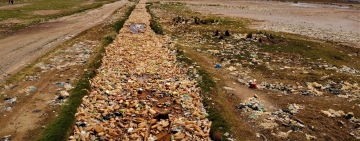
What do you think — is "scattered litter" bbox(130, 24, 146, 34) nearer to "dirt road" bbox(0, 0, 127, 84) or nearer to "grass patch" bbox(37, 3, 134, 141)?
"dirt road" bbox(0, 0, 127, 84)

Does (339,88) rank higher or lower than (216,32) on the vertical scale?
lower

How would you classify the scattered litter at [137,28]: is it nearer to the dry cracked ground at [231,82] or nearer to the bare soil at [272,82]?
the bare soil at [272,82]

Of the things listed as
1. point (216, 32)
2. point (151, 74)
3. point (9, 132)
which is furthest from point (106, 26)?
point (9, 132)

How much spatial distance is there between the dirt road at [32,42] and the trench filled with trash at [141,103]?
5185mm

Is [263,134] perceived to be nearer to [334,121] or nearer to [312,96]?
[334,121]

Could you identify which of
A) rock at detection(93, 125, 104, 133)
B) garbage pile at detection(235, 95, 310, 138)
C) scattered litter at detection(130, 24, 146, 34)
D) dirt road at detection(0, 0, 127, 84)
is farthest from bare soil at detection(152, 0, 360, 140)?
dirt road at detection(0, 0, 127, 84)

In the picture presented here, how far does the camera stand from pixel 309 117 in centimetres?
1100

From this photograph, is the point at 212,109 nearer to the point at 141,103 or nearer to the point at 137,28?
the point at 141,103

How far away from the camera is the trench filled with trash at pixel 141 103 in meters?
9.62

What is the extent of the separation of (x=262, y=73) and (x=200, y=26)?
15.6m

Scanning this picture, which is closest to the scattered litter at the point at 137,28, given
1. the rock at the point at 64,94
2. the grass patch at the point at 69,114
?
the grass patch at the point at 69,114

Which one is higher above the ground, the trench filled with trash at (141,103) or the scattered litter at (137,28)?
the scattered litter at (137,28)

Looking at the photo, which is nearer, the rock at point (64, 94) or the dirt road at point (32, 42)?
the rock at point (64, 94)

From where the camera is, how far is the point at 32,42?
72.9 feet
